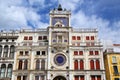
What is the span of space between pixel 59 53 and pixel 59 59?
5.91 feet

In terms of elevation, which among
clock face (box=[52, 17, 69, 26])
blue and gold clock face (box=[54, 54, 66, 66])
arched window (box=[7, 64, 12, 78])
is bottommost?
arched window (box=[7, 64, 12, 78])

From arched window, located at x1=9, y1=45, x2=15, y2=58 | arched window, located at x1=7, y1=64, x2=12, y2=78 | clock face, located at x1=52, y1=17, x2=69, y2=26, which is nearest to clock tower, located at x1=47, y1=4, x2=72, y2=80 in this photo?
clock face, located at x1=52, y1=17, x2=69, y2=26

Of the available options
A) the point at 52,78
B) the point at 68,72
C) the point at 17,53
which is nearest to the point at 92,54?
the point at 68,72

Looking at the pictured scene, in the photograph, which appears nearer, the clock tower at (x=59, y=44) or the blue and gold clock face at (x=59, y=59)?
the clock tower at (x=59, y=44)

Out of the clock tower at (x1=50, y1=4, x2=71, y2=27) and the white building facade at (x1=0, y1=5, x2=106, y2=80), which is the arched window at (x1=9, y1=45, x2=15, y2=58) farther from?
the clock tower at (x1=50, y1=4, x2=71, y2=27)

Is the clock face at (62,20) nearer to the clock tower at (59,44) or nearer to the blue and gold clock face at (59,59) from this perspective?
the clock tower at (59,44)

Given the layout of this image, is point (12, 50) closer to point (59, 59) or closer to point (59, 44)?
point (59, 44)

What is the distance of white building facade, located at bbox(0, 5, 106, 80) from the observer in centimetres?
5403

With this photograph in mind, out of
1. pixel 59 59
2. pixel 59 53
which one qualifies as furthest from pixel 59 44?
pixel 59 59

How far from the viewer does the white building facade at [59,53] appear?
54031mm

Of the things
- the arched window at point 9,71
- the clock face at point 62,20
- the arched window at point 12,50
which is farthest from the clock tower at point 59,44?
the arched window at point 9,71

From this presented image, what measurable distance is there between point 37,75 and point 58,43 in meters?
11.1

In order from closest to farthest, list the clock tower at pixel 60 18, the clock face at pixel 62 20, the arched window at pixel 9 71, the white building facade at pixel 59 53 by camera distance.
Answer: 1. the white building facade at pixel 59 53
2. the arched window at pixel 9 71
3. the clock tower at pixel 60 18
4. the clock face at pixel 62 20

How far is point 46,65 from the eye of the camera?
55.1m
